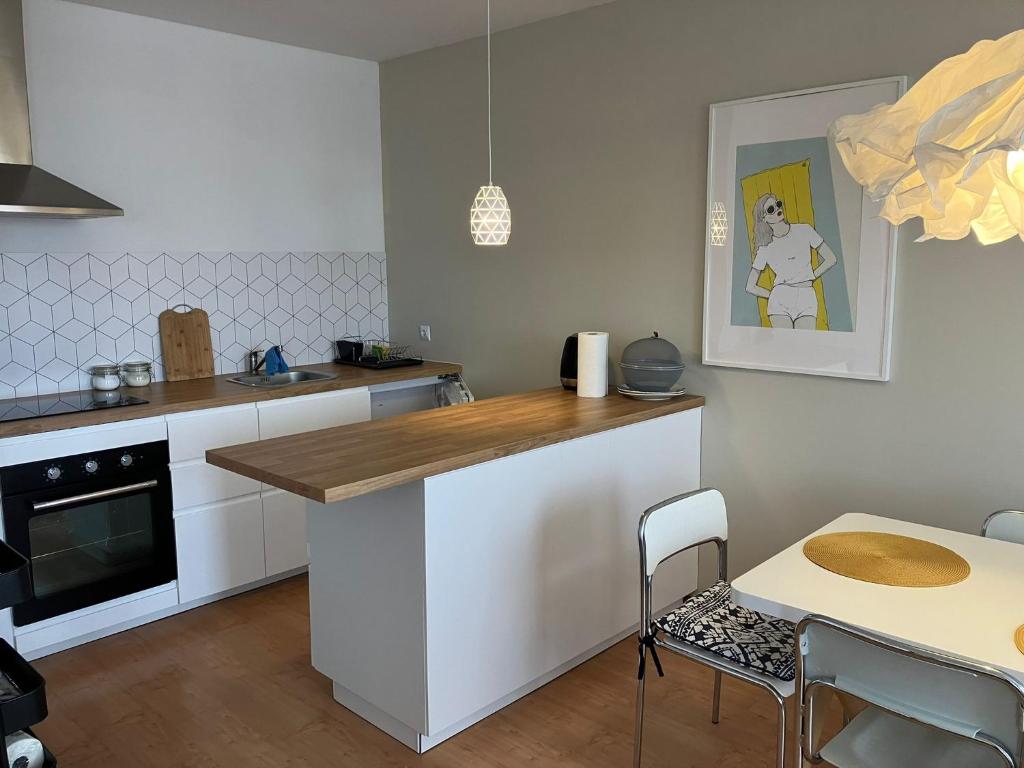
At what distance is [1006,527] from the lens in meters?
2.27

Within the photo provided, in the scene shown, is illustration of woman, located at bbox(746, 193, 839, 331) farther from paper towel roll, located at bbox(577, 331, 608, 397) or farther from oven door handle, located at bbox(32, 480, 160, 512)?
oven door handle, located at bbox(32, 480, 160, 512)

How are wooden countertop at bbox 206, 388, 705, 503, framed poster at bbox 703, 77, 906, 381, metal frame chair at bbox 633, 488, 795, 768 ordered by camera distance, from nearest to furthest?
metal frame chair at bbox 633, 488, 795, 768
wooden countertop at bbox 206, 388, 705, 503
framed poster at bbox 703, 77, 906, 381

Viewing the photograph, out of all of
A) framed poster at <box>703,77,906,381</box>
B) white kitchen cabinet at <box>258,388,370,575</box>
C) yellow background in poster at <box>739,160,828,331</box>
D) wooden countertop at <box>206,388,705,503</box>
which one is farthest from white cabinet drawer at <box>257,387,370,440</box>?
yellow background in poster at <box>739,160,828,331</box>

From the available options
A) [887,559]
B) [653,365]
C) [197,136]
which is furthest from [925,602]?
[197,136]

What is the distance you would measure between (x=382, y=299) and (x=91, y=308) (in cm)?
155

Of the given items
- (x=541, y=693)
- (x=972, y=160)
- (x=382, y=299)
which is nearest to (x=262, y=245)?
(x=382, y=299)

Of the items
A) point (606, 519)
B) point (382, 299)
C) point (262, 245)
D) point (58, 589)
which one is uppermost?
point (262, 245)

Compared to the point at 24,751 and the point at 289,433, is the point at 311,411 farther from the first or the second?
the point at 24,751

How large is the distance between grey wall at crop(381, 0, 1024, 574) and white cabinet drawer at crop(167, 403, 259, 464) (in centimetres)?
122

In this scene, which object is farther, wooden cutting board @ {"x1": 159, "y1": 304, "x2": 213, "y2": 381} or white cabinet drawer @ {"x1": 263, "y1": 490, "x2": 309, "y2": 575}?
wooden cutting board @ {"x1": 159, "y1": 304, "x2": 213, "y2": 381}

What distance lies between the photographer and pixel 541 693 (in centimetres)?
279

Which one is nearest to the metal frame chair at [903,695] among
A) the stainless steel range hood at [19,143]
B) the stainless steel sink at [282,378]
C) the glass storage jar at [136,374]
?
the stainless steel sink at [282,378]

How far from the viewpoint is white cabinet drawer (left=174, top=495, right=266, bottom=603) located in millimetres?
3354

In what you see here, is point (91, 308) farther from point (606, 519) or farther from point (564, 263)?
point (606, 519)
